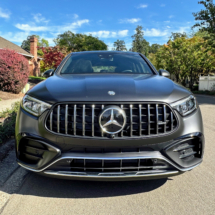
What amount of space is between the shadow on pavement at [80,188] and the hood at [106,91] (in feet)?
3.52

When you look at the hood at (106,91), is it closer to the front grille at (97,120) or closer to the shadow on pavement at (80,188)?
the front grille at (97,120)

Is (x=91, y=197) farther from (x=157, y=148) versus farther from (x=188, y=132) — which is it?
(x=188, y=132)

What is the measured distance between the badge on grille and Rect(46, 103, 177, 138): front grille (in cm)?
5

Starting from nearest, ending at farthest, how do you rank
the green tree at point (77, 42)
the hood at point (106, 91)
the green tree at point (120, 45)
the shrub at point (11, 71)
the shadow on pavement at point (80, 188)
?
A: the hood at point (106, 91), the shadow on pavement at point (80, 188), the shrub at point (11, 71), the green tree at point (77, 42), the green tree at point (120, 45)

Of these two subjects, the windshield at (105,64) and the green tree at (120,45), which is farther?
the green tree at (120,45)

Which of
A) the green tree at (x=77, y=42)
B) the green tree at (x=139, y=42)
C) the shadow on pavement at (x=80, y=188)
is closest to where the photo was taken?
the shadow on pavement at (x=80, y=188)

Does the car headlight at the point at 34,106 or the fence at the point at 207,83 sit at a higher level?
the car headlight at the point at 34,106

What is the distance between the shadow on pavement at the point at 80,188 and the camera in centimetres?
258

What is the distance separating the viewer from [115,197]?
2.51 meters

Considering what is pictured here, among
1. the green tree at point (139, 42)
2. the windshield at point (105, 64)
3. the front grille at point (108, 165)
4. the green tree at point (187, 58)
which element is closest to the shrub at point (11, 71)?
the windshield at point (105, 64)

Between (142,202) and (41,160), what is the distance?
113 cm

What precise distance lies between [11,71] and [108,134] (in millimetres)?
10467

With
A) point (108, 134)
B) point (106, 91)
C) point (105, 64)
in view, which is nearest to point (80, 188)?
point (108, 134)

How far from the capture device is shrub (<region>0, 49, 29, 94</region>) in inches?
436
